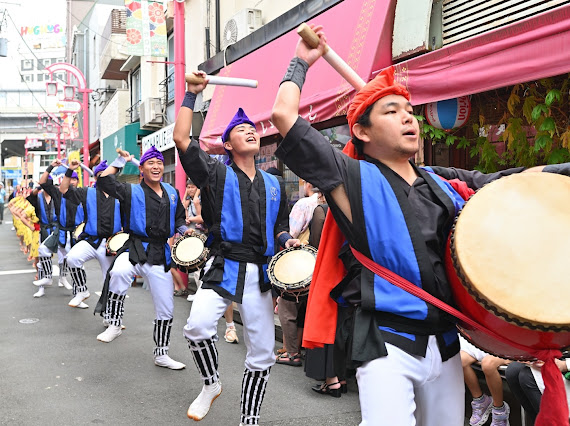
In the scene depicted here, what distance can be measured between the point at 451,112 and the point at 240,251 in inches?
118

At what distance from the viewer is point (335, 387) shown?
16.4ft

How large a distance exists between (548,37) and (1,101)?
78526 mm

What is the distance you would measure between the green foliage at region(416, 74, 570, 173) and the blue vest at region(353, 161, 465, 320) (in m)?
3.22

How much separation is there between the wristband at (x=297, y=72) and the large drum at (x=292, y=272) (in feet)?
6.25

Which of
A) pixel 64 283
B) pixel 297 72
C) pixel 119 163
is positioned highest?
pixel 297 72

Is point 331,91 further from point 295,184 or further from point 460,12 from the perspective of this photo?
point 295,184

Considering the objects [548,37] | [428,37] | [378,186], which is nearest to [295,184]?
[428,37]

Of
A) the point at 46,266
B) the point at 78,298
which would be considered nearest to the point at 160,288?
the point at 78,298

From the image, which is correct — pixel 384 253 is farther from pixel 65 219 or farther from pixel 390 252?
pixel 65 219

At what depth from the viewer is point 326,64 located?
320 inches

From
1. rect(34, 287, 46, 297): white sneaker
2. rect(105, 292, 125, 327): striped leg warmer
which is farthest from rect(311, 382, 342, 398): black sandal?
rect(34, 287, 46, 297): white sneaker

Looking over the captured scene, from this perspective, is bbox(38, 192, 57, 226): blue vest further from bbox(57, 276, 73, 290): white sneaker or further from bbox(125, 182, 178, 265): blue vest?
bbox(125, 182, 178, 265): blue vest

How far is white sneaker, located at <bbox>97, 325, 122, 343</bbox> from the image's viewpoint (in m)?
6.79

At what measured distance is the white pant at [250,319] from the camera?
390 centimetres
